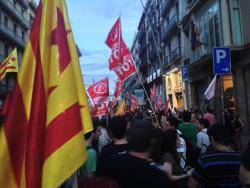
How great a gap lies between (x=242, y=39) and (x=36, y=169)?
748 inches

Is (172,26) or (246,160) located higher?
(172,26)

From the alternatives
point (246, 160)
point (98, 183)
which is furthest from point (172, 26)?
point (98, 183)

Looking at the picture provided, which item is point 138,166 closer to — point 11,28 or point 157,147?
point 157,147

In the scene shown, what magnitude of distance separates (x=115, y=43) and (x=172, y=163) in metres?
10.5

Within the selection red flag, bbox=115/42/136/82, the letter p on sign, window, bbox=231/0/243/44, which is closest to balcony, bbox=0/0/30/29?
window, bbox=231/0/243/44

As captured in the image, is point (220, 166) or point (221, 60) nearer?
point (220, 166)

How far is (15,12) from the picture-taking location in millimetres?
49469

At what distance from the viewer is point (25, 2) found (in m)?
54.8

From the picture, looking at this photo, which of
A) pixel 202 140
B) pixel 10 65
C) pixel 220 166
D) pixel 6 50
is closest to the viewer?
pixel 220 166

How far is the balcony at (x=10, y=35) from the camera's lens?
144 ft

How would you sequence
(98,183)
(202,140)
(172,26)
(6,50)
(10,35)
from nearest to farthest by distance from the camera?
(98,183)
(202,140)
(172,26)
(10,35)
(6,50)

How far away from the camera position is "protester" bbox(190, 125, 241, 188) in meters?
3.92

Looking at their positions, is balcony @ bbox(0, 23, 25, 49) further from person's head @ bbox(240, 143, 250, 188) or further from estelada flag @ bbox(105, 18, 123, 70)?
person's head @ bbox(240, 143, 250, 188)

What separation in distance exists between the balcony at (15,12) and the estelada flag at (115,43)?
31.4 metres
